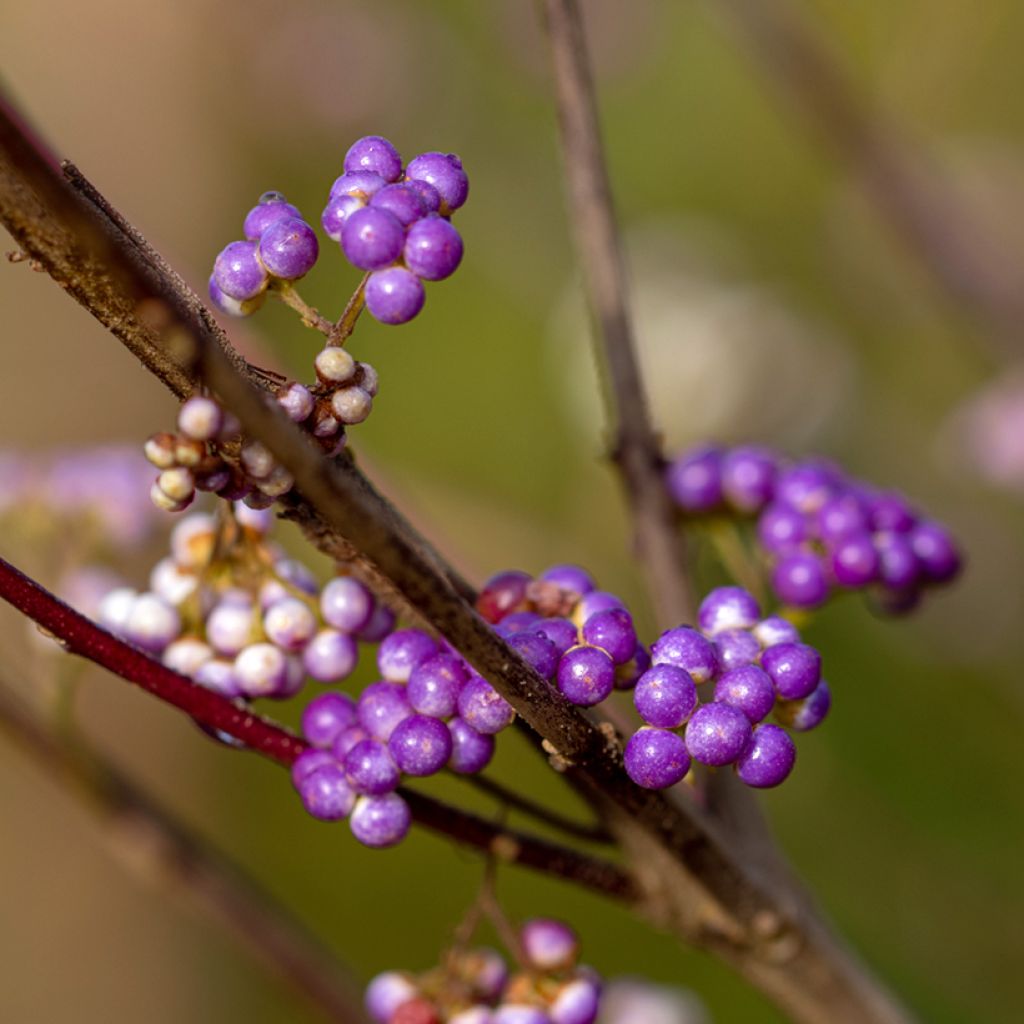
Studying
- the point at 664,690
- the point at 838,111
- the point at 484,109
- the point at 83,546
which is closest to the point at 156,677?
the point at 664,690

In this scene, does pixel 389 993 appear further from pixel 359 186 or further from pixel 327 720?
pixel 359 186

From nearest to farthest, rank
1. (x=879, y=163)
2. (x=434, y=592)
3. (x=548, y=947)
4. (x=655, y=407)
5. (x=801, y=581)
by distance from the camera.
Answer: (x=434, y=592)
(x=548, y=947)
(x=801, y=581)
(x=879, y=163)
(x=655, y=407)

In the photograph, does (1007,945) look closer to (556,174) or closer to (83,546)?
(83,546)

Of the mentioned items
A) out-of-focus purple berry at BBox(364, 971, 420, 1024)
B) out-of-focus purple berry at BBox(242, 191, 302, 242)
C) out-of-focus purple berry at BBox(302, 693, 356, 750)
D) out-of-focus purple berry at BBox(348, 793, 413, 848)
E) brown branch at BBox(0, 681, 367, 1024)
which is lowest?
out-of-focus purple berry at BBox(364, 971, 420, 1024)

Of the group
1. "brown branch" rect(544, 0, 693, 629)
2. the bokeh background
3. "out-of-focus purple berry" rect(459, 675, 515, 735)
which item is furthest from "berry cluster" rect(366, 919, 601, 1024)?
the bokeh background

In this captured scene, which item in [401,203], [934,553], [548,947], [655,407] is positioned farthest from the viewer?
[655,407]

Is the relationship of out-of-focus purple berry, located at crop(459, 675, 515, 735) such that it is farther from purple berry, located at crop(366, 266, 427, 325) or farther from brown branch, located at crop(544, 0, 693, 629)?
brown branch, located at crop(544, 0, 693, 629)

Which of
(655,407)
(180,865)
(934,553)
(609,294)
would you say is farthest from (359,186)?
(655,407)
